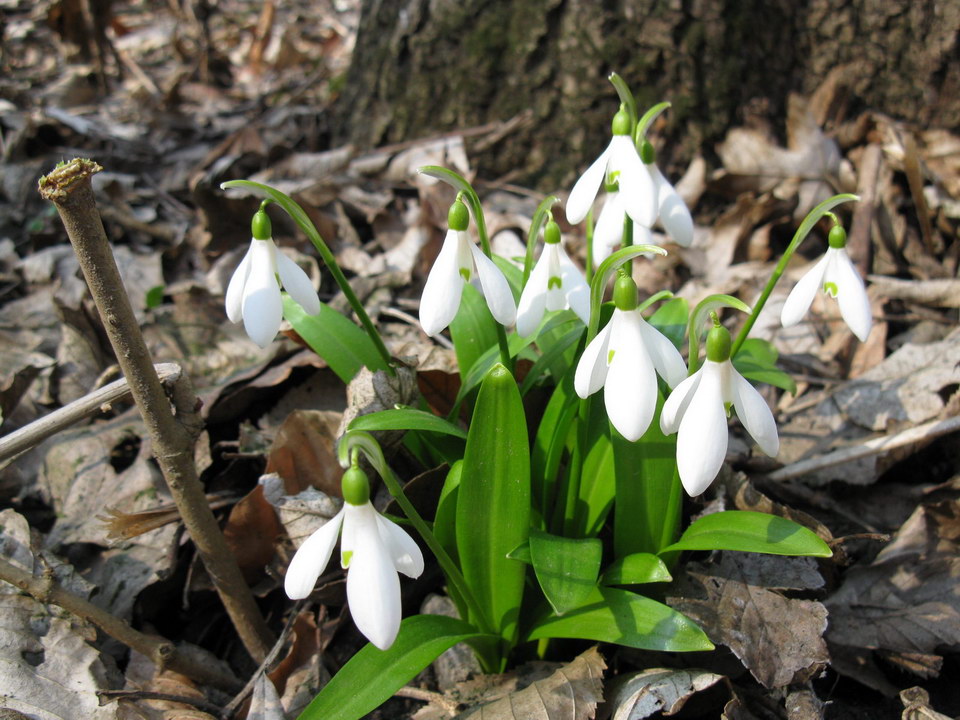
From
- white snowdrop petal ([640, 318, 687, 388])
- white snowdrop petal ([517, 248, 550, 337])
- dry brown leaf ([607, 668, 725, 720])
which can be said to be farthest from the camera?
white snowdrop petal ([517, 248, 550, 337])

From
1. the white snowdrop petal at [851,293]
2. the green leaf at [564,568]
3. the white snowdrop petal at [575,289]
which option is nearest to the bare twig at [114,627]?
the green leaf at [564,568]

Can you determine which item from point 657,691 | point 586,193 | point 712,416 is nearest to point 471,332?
point 586,193

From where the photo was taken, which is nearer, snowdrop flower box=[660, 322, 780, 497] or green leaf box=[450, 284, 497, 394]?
snowdrop flower box=[660, 322, 780, 497]

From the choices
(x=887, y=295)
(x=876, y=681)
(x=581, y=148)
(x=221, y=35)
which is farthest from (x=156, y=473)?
(x=221, y=35)

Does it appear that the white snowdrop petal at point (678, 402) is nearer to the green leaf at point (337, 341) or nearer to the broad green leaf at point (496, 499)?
the broad green leaf at point (496, 499)

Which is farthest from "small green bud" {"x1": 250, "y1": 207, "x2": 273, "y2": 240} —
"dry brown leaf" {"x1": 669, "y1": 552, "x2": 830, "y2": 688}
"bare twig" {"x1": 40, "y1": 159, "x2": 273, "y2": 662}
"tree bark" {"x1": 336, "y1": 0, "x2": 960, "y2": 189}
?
"tree bark" {"x1": 336, "y1": 0, "x2": 960, "y2": 189}

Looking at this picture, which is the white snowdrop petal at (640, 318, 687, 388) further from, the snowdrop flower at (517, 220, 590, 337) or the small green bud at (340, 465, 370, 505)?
the small green bud at (340, 465, 370, 505)

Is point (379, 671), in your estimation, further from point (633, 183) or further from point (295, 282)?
point (633, 183)
